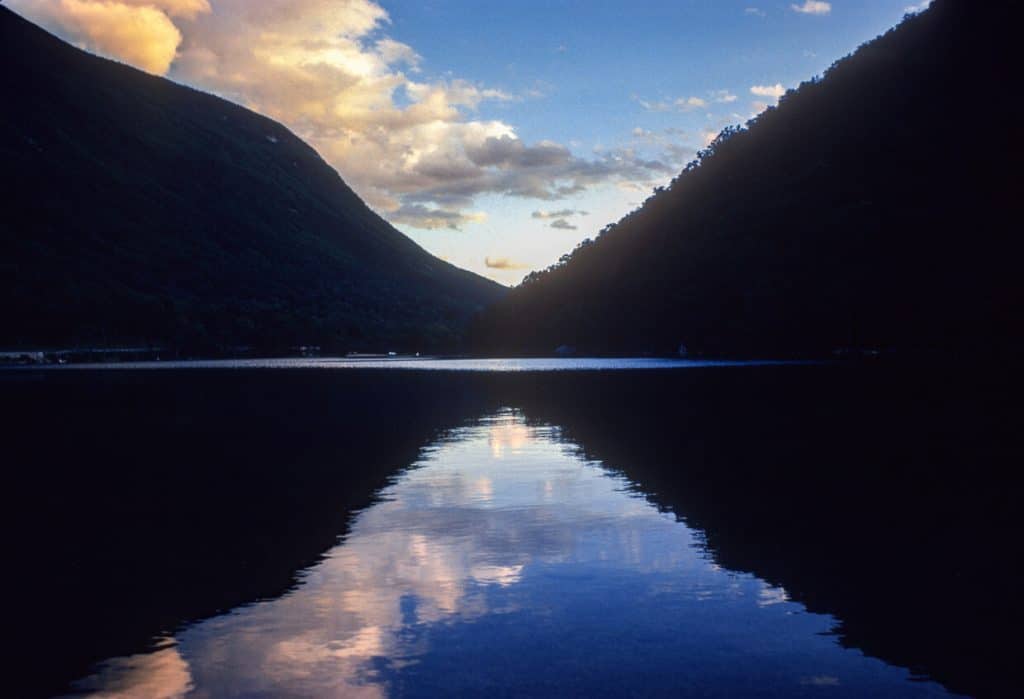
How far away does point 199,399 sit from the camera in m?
72.6

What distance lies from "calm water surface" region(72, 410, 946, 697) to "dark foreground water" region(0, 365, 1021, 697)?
57 mm

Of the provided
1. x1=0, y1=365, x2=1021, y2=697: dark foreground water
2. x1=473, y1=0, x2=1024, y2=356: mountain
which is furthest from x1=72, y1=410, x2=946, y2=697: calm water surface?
x1=473, y1=0, x2=1024, y2=356: mountain

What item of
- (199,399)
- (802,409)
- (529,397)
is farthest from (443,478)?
(199,399)

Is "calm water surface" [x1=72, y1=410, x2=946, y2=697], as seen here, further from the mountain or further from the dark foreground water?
the mountain

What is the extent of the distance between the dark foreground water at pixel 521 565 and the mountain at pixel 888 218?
98.6 metres

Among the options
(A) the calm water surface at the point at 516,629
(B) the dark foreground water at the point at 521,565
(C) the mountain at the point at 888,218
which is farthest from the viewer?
(C) the mountain at the point at 888,218

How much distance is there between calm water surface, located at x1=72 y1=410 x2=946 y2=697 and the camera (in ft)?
38.1

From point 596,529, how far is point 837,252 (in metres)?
155

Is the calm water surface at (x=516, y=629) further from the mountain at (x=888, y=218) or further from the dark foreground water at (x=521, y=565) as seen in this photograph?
the mountain at (x=888, y=218)

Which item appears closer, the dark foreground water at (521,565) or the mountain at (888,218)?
the dark foreground water at (521,565)

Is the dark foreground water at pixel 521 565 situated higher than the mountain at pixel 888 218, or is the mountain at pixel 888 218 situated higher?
the mountain at pixel 888 218

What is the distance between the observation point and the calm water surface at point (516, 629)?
11.6m

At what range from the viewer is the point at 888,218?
161 m

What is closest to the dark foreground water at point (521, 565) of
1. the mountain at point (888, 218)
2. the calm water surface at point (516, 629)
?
the calm water surface at point (516, 629)
